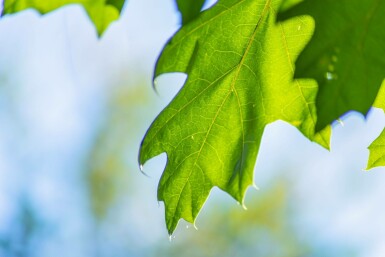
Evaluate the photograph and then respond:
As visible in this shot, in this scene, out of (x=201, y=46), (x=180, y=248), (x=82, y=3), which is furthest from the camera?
(x=180, y=248)

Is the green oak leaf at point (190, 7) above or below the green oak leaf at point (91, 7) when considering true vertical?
below

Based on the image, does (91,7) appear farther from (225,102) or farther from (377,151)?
(377,151)

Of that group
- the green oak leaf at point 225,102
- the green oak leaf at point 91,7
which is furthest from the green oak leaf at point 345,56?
the green oak leaf at point 91,7

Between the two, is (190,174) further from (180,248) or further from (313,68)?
(180,248)

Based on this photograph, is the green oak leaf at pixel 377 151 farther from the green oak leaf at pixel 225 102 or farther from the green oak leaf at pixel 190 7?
the green oak leaf at pixel 190 7

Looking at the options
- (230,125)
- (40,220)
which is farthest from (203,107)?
(40,220)

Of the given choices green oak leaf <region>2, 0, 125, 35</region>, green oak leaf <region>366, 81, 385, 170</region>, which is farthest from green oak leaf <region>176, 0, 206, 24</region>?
green oak leaf <region>366, 81, 385, 170</region>
